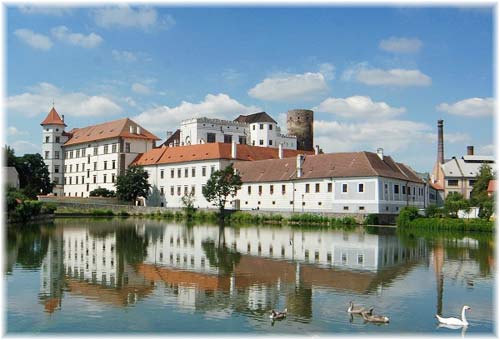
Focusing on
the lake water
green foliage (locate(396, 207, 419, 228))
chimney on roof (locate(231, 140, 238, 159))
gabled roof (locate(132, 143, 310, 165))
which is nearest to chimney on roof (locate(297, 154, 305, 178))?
chimney on roof (locate(231, 140, 238, 159))

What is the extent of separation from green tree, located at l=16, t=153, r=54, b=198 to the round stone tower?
34.8 metres

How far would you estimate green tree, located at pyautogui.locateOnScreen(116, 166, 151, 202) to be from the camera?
2655 inches

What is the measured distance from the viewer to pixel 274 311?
456 inches

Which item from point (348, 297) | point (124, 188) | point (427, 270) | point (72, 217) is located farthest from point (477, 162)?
point (348, 297)

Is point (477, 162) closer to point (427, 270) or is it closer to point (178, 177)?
point (178, 177)

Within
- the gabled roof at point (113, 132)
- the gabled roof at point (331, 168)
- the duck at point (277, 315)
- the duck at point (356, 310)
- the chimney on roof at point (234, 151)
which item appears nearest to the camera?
the duck at point (277, 315)

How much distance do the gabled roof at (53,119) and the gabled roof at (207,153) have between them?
20526 millimetres

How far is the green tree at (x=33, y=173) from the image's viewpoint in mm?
73625

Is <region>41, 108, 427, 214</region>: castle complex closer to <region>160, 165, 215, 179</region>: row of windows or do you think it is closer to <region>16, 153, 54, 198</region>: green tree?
<region>160, 165, 215, 179</region>: row of windows

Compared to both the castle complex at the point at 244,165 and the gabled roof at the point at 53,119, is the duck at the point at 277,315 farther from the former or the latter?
the gabled roof at the point at 53,119

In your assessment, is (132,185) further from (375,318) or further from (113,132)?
(375,318)

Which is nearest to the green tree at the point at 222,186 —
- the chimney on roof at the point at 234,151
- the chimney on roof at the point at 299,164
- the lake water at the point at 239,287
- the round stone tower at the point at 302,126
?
the chimney on roof at the point at 299,164

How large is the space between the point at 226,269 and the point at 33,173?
62.0 m

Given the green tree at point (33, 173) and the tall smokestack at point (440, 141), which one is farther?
the tall smokestack at point (440, 141)
